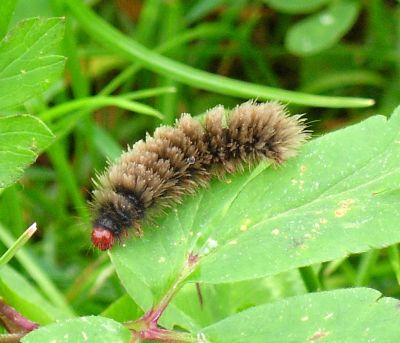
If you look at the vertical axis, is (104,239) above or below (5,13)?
below

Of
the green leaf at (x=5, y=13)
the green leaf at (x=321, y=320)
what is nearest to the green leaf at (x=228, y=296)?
the green leaf at (x=321, y=320)

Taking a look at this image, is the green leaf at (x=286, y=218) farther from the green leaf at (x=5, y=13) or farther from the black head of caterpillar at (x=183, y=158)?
the green leaf at (x=5, y=13)

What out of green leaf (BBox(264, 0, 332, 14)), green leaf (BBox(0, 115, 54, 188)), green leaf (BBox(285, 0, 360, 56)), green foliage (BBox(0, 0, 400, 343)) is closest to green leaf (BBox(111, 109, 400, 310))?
green foliage (BBox(0, 0, 400, 343))

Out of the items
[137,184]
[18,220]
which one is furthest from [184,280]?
[18,220]

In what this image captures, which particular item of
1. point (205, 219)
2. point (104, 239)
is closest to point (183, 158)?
point (205, 219)

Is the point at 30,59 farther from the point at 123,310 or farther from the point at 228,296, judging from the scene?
the point at 228,296

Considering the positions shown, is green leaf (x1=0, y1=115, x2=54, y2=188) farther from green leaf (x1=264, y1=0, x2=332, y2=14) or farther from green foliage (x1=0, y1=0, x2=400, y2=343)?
green leaf (x1=264, y1=0, x2=332, y2=14)

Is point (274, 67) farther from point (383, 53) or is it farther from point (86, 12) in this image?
point (86, 12)
